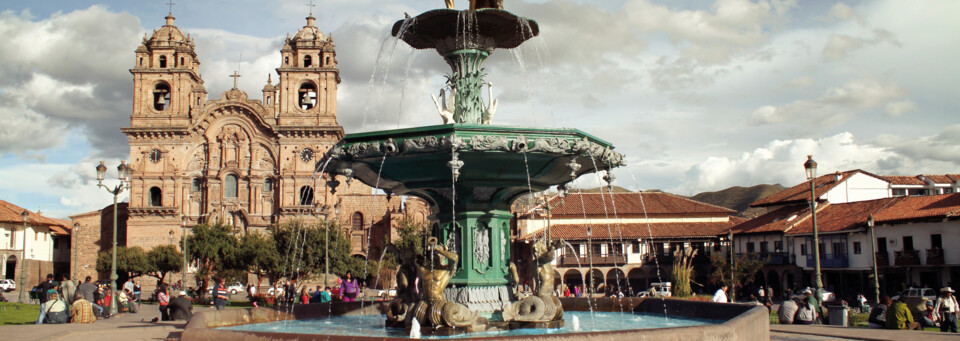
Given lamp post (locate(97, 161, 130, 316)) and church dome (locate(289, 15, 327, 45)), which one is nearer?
lamp post (locate(97, 161, 130, 316))

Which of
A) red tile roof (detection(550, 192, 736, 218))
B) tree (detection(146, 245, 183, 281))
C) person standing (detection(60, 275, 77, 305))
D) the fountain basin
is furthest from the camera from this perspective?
red tile roof (detection(550, 192, 736, 218))

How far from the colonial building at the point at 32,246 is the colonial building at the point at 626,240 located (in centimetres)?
3061

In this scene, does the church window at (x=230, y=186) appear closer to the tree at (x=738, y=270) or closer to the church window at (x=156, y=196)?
the church window at (x=156, y=196)

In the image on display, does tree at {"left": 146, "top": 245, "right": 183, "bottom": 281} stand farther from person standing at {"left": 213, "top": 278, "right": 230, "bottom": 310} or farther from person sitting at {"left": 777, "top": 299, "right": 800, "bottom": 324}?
person sitting at {"left": 777, "top": 299, "right": 800, "bottom": 324}

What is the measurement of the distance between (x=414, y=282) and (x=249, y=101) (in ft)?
143

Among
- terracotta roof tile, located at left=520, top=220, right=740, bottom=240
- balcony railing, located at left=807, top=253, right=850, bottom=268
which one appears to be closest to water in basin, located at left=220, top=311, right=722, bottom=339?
balcony railing, located at left=807, top=253, right=850, bottom=268

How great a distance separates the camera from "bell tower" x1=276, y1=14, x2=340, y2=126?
48719mm

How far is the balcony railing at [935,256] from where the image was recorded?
99.1 ft

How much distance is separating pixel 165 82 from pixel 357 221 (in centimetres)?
1516

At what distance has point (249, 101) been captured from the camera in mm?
49375

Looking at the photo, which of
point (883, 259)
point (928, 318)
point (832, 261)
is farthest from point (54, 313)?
point (832, 261)

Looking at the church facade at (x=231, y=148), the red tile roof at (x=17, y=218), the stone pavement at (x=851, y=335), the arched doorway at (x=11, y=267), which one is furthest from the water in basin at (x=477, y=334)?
the arched doorway at (x=11, y=267)

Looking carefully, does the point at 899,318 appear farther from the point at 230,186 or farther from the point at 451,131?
the point at 230,186

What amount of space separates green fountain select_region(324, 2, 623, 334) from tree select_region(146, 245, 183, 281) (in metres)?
36.3
